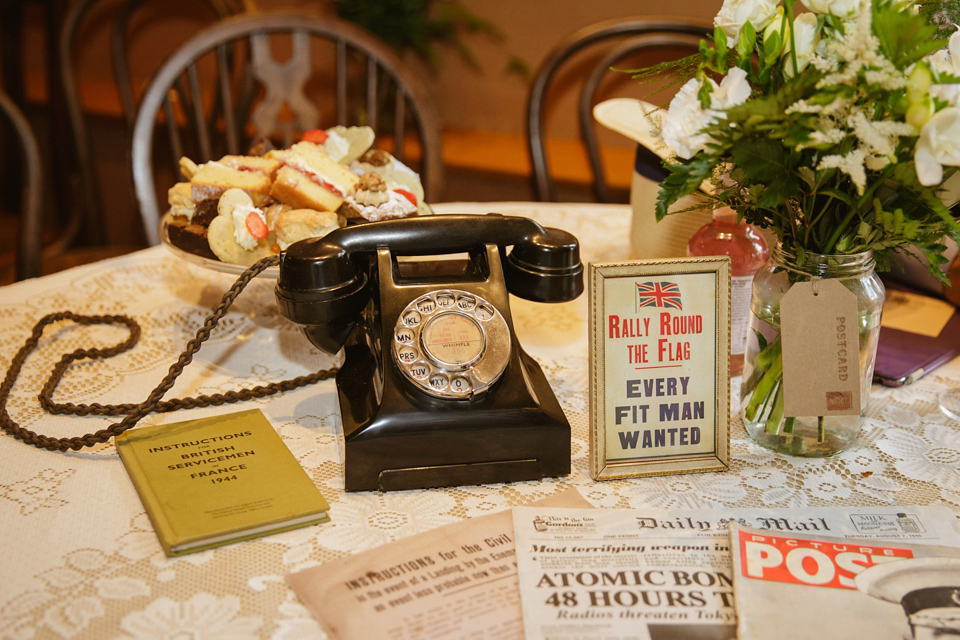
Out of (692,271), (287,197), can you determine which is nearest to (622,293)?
(692,271)

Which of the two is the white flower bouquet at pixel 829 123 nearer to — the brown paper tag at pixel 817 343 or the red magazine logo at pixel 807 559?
the brown paper tag at pixel 817 343

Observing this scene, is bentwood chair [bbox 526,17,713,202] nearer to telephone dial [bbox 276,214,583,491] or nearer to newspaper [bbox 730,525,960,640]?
telephone dial [bbox 276,214,583,491]

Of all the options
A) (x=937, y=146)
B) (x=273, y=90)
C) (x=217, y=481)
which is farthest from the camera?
(x=273, y=90)

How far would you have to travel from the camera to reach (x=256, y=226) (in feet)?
3.15

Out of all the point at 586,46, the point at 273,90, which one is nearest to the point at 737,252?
the point at 586,46

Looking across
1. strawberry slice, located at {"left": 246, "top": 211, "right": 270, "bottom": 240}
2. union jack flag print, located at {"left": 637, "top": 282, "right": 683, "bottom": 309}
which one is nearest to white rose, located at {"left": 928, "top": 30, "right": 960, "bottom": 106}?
union jack flag print, located at {"left": 637, "top": 282, "right": 683, "bottom": 309}

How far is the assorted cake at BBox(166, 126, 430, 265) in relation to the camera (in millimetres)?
961

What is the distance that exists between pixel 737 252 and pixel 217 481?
2.00 ft

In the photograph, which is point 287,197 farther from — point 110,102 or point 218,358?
point 110,102

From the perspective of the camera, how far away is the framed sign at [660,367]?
2.49 feet

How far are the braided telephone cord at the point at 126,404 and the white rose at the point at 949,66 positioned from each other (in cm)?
63

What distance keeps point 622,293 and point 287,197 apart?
17.9 inches

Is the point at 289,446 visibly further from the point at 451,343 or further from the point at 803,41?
the point at 803,41

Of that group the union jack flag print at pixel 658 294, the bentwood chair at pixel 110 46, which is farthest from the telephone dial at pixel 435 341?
the bentwood chair at pixel 110 46
